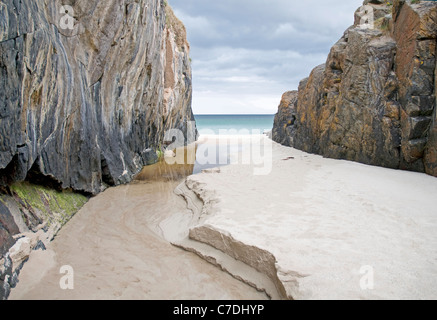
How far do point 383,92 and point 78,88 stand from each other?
11.5 metres

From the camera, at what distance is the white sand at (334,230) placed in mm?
3959

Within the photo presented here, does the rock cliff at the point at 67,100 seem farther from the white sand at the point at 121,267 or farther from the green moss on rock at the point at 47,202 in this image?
the white sand at the point at 121,267

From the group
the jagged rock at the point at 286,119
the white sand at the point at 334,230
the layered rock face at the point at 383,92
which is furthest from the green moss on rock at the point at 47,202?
the jagged rock at the point at 286,119

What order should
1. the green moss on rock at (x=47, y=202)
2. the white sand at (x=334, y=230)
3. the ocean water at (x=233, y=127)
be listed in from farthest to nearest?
1. the ocean water at (x=233, y=127)
2. the green moss on rock at (x=47, y=202)
3. the white sand at (x=334, y=230)

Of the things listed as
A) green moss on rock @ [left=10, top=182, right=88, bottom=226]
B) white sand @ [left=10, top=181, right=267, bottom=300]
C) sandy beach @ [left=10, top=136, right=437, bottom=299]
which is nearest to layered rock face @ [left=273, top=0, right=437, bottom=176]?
sandy beach @ [left=10, top=136, right=437, bottom=299]

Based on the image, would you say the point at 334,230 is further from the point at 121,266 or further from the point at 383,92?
the point at 383,92

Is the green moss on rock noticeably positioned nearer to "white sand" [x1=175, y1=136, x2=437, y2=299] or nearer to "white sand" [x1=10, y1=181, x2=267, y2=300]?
"white sand" [x1=10, y1=181, x2=267, y2=300]

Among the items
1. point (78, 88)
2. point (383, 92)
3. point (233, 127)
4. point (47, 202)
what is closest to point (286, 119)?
point (383, 92)

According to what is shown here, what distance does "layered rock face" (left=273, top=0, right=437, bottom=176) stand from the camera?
33.7 ft

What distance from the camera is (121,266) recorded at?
522 centimetres

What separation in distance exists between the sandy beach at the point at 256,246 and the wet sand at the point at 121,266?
0.06ft

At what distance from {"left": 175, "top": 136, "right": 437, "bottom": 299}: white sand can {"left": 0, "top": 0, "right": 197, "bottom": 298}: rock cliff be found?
3471mm
